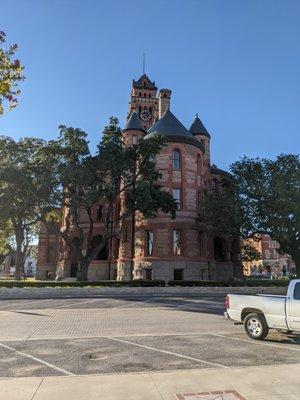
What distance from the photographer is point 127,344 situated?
1122cm

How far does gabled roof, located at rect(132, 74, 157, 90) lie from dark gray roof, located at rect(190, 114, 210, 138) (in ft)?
74.8

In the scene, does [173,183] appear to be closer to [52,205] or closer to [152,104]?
[52,205]

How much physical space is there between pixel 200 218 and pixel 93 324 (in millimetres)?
28813

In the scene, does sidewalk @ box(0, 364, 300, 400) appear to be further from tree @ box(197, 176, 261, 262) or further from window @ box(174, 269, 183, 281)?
window @ box(174, 269, 183, 281)

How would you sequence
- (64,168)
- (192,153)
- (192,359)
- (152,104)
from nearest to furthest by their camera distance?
(192,359), (64,168), (192,153), (152,104)

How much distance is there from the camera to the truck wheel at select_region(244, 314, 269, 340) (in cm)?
1180

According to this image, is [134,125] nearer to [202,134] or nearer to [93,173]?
[202,134]

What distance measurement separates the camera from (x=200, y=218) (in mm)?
42969

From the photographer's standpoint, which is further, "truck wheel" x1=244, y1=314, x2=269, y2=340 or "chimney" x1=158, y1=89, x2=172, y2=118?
"chimney" x1=158, y1=89, x2=172, y2=118

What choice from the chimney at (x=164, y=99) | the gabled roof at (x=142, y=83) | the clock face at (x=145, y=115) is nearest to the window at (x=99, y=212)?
the chimney at (x=164, y=99)

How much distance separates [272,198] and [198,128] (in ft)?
65.1

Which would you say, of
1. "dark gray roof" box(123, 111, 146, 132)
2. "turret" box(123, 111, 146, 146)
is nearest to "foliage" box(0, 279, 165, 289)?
"turret" box(123, 111, 146, 146)

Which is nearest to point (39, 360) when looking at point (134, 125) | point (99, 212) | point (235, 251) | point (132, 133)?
point (132, 133)

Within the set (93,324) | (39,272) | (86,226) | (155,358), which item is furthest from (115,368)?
(39,272)
